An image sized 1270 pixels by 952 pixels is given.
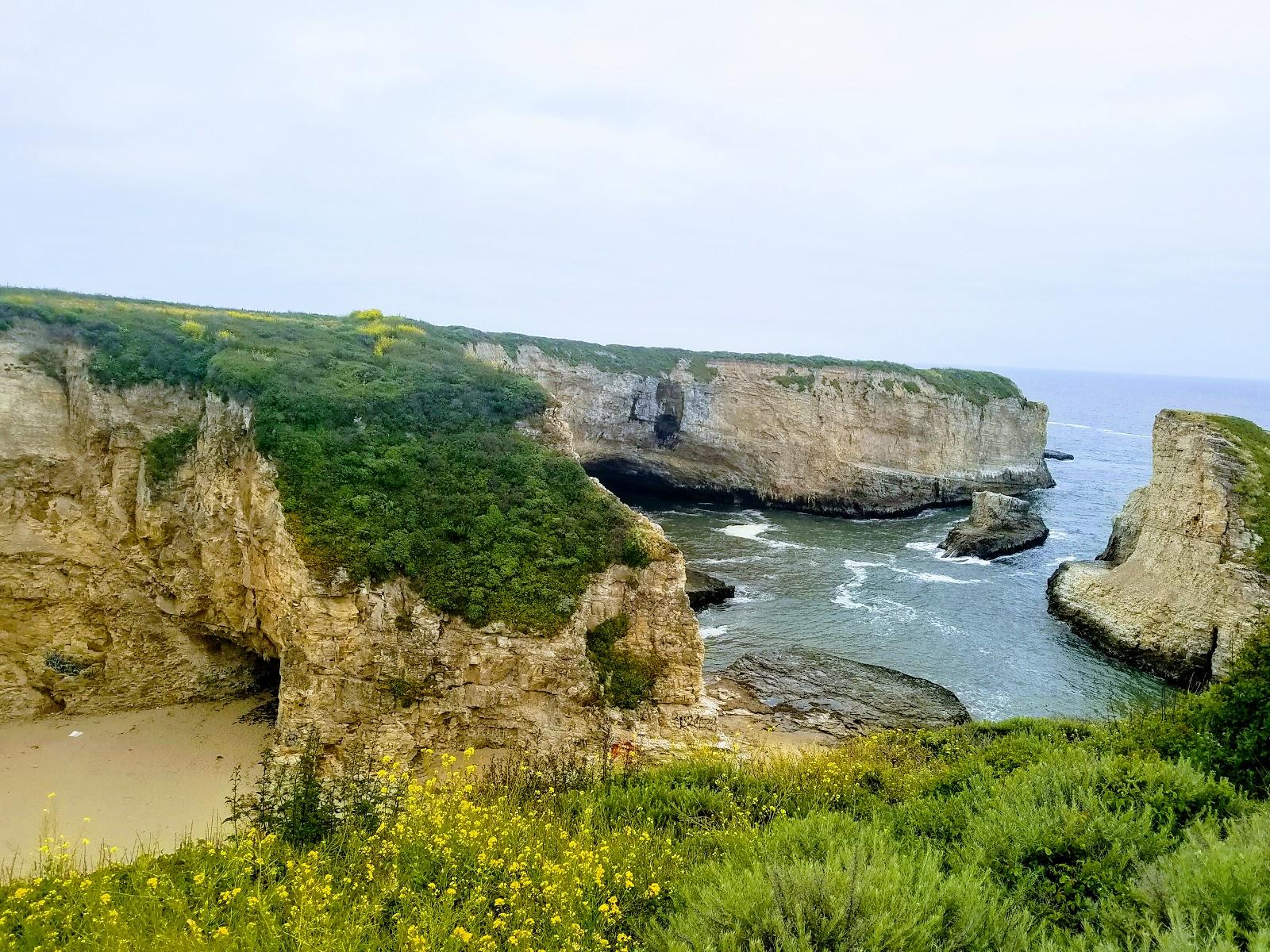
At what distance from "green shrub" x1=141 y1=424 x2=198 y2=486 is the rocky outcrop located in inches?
1449

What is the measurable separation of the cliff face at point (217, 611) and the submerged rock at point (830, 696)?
4.94 metres

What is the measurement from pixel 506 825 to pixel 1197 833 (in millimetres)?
7607

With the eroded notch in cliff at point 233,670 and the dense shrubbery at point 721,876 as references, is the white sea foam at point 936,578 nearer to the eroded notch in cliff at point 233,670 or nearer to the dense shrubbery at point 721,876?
the dense shrubbery at point 721,876

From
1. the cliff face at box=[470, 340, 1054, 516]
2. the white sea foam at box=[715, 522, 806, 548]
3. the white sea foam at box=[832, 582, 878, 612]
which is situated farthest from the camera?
the cliff face at box=[470, 340, 1054, 516]

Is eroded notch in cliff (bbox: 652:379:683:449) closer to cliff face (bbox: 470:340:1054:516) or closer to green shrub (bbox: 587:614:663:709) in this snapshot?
cliff face (bbox: 470:340:1054:516)

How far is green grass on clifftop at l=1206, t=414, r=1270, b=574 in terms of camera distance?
2308cm

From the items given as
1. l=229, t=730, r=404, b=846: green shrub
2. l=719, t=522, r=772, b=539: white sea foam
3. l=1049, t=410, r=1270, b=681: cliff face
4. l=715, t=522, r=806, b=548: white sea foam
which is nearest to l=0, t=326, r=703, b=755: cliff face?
l=229, t=730, r=404, b=846: green shrub

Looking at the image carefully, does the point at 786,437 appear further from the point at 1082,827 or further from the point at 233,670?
the point at 1082,827

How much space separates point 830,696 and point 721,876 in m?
17.2

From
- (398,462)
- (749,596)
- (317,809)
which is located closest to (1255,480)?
(749,596)

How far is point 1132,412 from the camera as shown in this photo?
14238 cm

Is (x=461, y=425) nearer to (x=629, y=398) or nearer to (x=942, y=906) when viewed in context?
(x=942, y=906)

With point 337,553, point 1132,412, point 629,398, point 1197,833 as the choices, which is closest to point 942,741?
point 1197,833

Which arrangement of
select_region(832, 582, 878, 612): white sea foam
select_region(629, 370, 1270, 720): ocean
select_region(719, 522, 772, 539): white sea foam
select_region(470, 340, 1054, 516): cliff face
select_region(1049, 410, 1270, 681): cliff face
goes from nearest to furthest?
select_region(1049, 410, 1270, 681): cliff face < select_region(629, 370, 1270, 720): ocean < select_region(832, 582, 878, 612): white sea foam < select_region(719, 522, 772, 539): white sea foam < select_region(470, 340, 1054, 516): cliff face
